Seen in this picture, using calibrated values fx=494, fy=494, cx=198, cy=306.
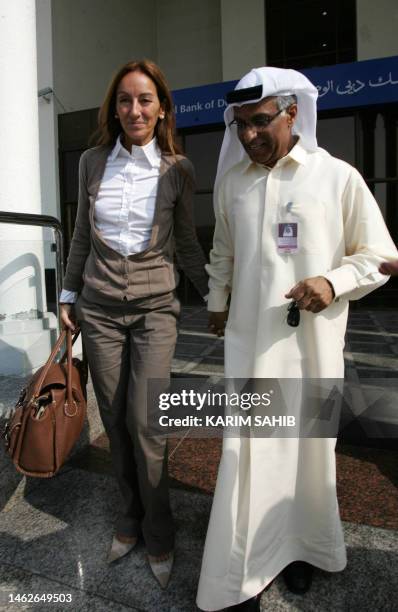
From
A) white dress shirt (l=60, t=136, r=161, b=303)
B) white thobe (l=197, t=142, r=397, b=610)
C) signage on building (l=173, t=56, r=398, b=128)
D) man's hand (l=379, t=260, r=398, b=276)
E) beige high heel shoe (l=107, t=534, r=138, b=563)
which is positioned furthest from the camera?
signage on building (l=173, t=56, r=398, b=128)

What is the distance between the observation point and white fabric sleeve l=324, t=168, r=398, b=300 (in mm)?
1574

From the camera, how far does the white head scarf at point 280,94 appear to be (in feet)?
5.18

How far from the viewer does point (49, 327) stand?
4.18m

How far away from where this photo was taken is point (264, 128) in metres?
1.61


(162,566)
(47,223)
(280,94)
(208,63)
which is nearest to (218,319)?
(280,94)

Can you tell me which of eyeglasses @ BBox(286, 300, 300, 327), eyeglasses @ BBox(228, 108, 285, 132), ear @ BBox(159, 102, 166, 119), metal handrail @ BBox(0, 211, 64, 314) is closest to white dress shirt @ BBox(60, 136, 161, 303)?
ear @ BBox(159, 102, 166, 119)

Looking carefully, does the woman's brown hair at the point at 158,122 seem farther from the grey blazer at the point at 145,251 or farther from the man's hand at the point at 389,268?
the man's hand at the point at 389,268

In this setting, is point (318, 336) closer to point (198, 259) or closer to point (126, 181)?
point (198, 259)

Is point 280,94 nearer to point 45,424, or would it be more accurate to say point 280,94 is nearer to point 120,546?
point 45,424

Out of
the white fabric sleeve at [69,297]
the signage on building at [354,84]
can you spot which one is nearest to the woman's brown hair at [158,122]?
the white fabric sleeve at [69,297]

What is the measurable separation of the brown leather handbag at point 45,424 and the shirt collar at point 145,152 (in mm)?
840

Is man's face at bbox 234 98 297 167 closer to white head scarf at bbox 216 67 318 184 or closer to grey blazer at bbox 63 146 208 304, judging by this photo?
white head scarf at bbox 216 67 318 184

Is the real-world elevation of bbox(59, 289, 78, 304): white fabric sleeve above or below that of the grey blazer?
below

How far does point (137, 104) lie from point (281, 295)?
3.04ft
